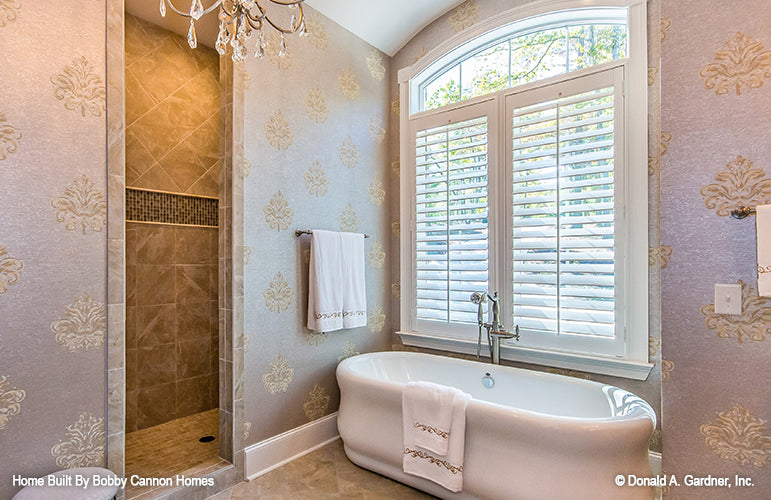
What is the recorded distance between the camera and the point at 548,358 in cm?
255

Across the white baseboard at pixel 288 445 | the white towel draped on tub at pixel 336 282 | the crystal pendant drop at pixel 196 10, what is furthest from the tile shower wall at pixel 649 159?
the crystal pendant drop at pixel 196 10

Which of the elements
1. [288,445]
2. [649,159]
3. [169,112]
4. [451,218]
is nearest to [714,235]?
[649,159]

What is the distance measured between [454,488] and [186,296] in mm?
2398

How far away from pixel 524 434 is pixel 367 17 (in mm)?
2855

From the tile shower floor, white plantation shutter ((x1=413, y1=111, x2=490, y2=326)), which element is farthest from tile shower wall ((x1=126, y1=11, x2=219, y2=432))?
white plantation shutter ((x1=413, y1=111, x2=490, y2=326))

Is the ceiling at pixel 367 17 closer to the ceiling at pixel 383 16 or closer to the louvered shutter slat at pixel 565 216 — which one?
the ceiling at pixel 383 16

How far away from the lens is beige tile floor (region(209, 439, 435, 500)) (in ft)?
7.11

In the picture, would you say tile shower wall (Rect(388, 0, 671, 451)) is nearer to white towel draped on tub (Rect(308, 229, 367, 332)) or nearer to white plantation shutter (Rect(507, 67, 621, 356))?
white plantation shutter (Rect(507, 67, 621, 356))

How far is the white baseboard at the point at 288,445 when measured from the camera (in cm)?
237

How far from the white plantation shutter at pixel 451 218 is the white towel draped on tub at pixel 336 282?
1.60 feet

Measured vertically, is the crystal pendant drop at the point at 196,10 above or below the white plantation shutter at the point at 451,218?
above

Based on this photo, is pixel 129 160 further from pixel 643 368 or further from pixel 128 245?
pixel 643 368

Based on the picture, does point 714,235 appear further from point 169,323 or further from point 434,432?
point 169,323

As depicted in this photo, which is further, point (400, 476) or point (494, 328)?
point (494, 328)
